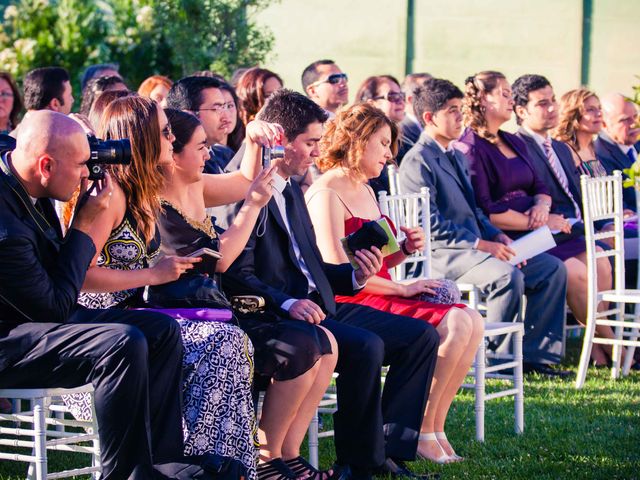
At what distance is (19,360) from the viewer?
153 inches

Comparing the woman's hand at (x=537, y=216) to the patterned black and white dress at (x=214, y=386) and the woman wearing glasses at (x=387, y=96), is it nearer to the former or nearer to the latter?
the woman wearing glasses at (x=387, y=96)

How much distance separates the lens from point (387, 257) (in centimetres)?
569

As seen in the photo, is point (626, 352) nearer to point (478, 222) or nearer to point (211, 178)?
point (478, 222)

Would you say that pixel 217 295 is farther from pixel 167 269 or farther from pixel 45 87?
pixel 45 87

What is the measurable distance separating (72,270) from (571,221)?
16.9 ft

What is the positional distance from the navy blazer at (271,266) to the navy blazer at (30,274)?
0.96 meters

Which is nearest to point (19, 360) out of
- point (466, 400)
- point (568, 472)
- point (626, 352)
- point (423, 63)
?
point (568, 472)

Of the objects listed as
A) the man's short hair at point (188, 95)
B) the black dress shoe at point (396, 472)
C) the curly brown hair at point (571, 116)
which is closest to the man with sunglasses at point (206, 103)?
the man's short hair at point (188, 95)

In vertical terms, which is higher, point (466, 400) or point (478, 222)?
point (478, 222)

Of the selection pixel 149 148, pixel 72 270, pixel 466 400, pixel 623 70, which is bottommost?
pixel 466 400

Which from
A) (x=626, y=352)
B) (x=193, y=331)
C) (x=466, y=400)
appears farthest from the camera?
(x=626, y=352)

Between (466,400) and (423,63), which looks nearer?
(466,400)

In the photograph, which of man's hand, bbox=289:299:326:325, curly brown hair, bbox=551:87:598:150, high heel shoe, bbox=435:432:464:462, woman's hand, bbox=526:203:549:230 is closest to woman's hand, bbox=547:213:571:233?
woman's hand, bbox=526:203:549:230

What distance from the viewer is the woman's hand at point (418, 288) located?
5.66m
